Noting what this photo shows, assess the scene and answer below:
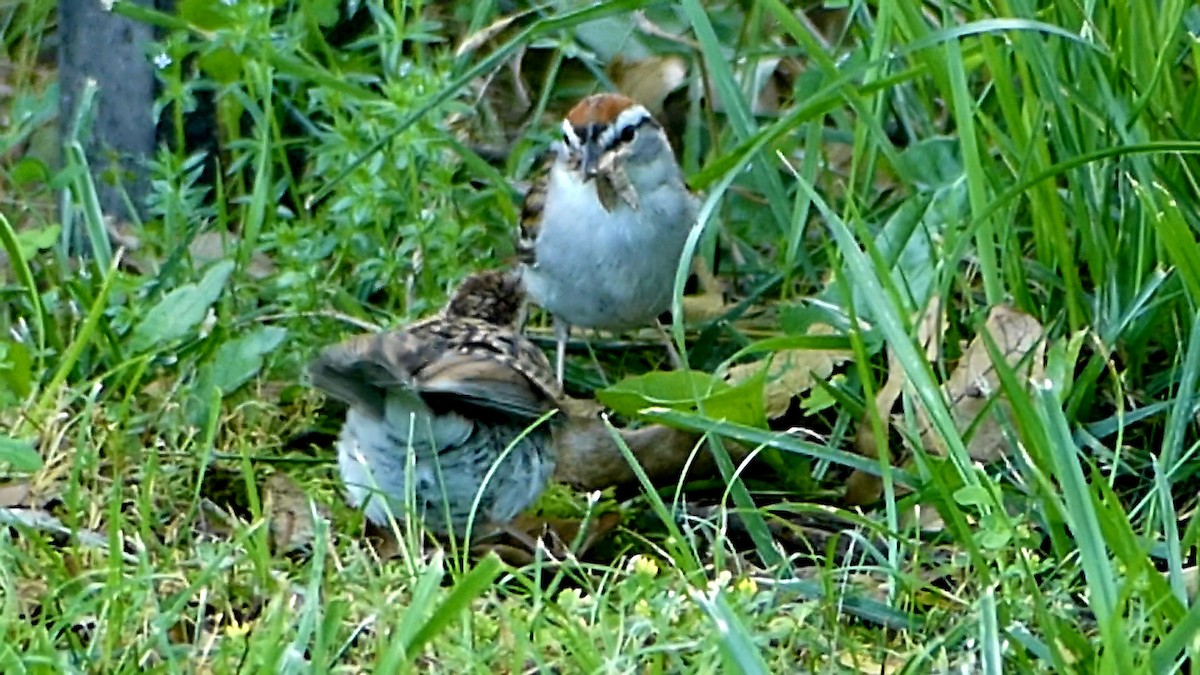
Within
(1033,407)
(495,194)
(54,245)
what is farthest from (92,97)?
(1033,407)

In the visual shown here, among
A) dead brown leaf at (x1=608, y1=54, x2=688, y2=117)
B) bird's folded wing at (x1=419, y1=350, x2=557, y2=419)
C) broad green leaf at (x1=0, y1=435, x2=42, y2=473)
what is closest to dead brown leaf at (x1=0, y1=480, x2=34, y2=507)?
broad green leaf at (x1=0, y1=435, x2=42, y2=473)

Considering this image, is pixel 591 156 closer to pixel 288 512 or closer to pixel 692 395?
pixel 692 395

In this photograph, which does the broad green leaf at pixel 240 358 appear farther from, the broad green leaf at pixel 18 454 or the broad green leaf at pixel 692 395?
the broad green leaf at pixel 692 395

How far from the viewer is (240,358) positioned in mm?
4262

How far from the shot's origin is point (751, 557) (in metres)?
3.77

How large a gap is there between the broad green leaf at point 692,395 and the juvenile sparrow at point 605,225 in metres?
0.93

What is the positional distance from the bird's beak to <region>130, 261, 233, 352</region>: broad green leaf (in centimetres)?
94

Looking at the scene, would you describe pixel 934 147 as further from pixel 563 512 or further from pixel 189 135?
pixel 189 135

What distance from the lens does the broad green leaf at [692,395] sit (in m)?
3.84

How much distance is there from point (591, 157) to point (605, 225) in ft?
0.55

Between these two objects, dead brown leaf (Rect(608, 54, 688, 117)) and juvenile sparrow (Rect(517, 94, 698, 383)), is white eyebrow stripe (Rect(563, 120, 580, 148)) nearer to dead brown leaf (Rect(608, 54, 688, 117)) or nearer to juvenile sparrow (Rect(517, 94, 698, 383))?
juvenile sparrow (Rect(517, 94, 698, 383))

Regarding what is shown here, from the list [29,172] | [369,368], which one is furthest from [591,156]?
[369,368]

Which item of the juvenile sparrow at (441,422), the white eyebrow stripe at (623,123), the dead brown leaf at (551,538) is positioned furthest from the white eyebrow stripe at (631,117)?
the dead brown leaf at (551,538)

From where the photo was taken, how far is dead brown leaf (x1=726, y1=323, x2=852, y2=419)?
4.14 metres
